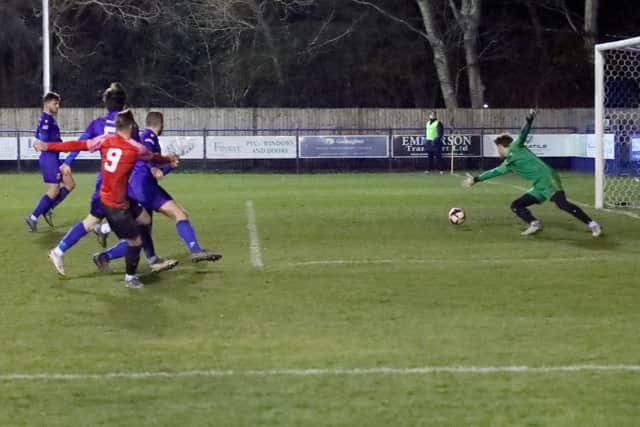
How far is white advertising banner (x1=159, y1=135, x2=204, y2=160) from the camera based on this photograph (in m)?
35.3

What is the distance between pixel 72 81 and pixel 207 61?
17.7 ft

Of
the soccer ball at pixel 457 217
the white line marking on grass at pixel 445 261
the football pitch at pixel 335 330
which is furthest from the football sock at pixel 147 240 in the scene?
the soccer ball at pixel 457 217

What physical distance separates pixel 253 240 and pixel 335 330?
6.18 meters

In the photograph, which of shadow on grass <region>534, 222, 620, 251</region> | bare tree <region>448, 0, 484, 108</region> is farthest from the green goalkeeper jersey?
bare tree <region>448, 0, 484, 108</region>

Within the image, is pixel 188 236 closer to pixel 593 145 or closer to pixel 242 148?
pixel 593 145

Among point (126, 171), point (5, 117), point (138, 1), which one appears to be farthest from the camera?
point (138, 1)

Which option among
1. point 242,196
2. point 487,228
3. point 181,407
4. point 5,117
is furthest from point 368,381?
point 5,117

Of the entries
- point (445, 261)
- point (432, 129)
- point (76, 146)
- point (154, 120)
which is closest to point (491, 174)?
point (445, 261)

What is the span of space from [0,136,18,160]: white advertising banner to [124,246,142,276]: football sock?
26.4 metres

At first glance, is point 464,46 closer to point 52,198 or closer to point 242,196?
point 242,196

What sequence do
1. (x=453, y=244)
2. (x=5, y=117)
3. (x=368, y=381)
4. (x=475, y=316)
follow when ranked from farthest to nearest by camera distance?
(x=5, y=117) < (x=453, y=244) < (x=475, y=316) < (x=368, y=381)

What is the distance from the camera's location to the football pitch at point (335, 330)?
634 cm

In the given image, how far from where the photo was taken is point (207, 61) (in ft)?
150

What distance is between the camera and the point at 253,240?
48.0ft
